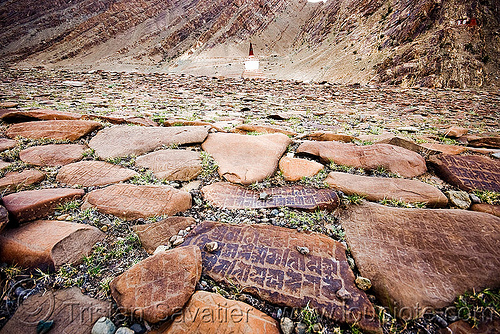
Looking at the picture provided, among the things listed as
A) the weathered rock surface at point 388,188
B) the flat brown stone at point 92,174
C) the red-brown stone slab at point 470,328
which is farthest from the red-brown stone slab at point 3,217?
the red-brown stone slab at point 470,328

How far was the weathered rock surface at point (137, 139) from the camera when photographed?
2369 millimetres

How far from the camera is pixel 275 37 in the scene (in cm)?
2553

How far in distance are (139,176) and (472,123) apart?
5.53 m

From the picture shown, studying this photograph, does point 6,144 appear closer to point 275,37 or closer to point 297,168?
point 297,168

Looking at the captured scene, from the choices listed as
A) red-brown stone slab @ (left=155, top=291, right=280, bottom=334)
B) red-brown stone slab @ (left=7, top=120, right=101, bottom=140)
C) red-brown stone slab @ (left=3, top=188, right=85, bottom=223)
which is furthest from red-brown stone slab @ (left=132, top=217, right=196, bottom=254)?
red-brown stone slab @ (left=7, top=120, right=101, bottom=140)

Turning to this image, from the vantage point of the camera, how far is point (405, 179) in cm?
195

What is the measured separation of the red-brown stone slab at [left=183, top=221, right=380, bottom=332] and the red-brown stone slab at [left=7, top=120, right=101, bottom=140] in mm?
2083

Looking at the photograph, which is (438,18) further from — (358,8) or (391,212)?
(391,212)

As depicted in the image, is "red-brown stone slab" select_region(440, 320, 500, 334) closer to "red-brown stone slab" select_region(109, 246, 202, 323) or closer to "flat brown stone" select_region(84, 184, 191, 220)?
"red-brown stone slab" select_region(109, 246, 202, 323)

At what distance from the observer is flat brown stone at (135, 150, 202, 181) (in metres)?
2.03

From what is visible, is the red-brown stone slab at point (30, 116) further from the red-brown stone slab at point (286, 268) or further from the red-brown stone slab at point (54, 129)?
the red-brown stone slab at point (286, 268)

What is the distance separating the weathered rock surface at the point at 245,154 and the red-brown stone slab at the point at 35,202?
1.14 metres

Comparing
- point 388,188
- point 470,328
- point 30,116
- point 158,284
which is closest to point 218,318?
point 158,284

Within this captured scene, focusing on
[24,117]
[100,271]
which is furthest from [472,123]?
[24,117]
